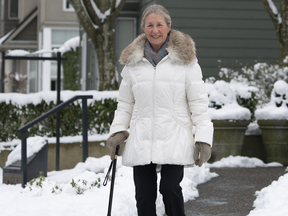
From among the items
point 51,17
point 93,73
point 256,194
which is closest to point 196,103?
point 256,194

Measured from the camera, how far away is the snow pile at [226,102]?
7926 mm

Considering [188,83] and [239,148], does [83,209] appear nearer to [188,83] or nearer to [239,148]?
[188,83]

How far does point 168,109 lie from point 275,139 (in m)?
5.08

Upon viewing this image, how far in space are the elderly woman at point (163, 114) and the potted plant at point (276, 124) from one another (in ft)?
15.6

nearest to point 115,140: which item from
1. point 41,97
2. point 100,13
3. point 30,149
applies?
point 30,149

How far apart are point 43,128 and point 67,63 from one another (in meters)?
10.8

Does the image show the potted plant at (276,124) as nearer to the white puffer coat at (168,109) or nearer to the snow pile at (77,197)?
the snow pile at (77,197)

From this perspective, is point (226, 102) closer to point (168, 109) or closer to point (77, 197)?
point (77, 197)

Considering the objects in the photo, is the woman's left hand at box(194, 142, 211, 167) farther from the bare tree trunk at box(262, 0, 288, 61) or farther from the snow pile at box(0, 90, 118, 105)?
the bare tree trunk at box(262, 0, 288, 61)

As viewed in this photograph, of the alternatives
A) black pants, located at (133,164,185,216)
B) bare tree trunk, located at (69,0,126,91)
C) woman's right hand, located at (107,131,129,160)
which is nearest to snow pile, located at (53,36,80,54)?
bare tree trunk, located at (69,0,126,91)

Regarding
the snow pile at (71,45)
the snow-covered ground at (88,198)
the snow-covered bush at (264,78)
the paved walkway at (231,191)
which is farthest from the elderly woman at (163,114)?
the snow pile at (71,45)

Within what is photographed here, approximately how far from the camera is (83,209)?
15.0 feet

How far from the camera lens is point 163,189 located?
11.0 feet

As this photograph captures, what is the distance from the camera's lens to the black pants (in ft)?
11.0
